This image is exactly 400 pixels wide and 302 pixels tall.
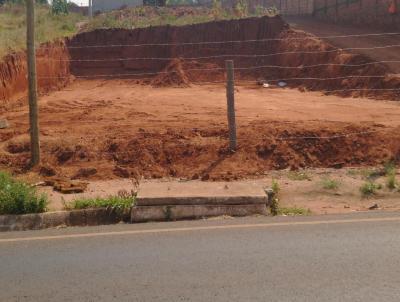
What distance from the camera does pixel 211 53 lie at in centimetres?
2570

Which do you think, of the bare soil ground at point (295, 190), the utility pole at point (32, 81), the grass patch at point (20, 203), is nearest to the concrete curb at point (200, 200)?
the bare soil ground at point (295, 190)

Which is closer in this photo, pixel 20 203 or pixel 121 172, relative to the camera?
pixel 20 203

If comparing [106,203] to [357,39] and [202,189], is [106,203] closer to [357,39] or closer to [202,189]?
[202,189]

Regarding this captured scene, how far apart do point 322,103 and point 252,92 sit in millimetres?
3792

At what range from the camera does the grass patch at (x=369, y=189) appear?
25.2ft

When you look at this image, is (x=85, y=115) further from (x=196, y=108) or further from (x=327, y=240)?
(x=327, y=240)

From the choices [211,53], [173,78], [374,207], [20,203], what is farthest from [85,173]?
[211,53]

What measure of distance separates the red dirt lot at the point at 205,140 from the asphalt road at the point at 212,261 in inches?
112

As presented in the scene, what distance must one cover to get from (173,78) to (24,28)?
742 centimetres

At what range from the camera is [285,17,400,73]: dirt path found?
1823cm

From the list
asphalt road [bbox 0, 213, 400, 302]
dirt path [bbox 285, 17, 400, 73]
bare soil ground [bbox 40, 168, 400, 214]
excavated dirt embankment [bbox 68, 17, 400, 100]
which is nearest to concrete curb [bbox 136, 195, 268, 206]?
bare soil ground [bbox 40, 168, 400, 214]

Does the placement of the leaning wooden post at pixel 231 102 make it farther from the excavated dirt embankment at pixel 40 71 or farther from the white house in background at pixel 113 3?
the white house in background at pixel 113 3

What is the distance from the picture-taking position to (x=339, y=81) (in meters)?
18.0

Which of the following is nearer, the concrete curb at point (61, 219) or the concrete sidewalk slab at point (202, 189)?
the concrete curb at point (61, 219)
